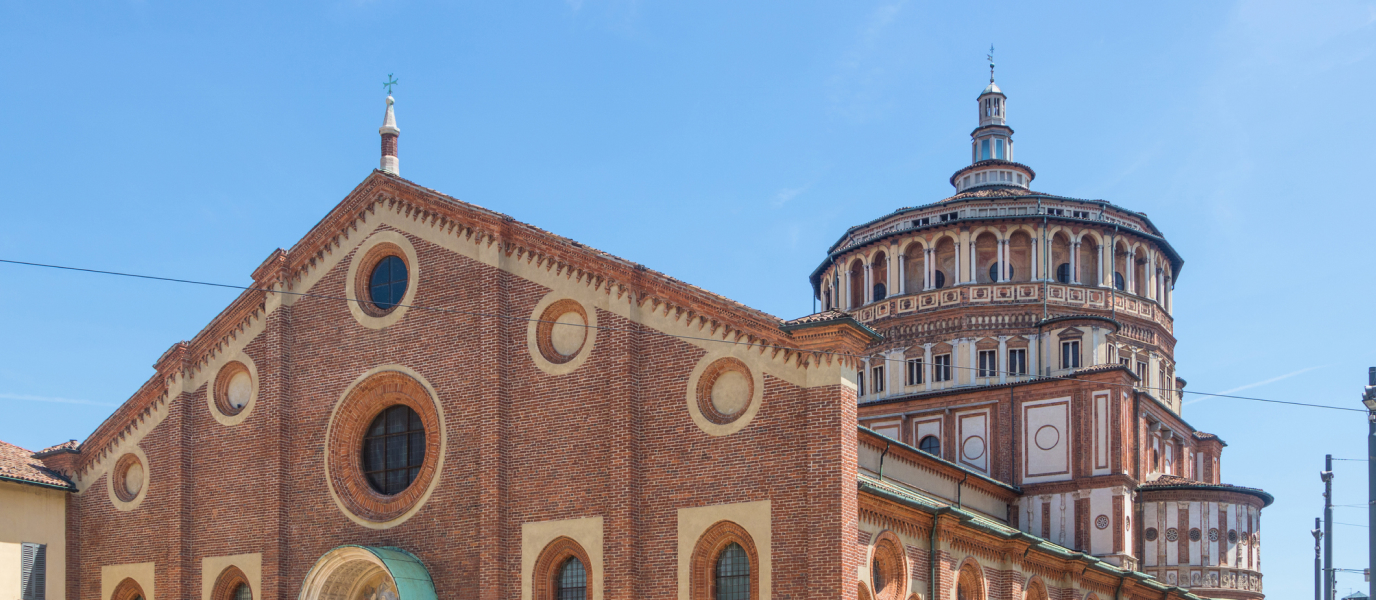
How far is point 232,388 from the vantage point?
28.6 metres

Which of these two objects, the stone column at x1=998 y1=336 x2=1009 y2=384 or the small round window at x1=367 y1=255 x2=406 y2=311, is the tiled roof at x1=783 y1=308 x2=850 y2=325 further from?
the stone column at x1=998 y1=336 x2=1009 y2=384

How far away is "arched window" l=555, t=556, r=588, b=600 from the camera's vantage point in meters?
23.5

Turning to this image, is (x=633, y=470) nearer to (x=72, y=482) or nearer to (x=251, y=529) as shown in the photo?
(x=251, y=529)

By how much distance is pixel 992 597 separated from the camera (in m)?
27.5

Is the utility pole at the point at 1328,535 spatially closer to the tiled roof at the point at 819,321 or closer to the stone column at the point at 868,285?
the tiled roof at the point at 819,321

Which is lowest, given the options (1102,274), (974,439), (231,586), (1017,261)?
(231,586)

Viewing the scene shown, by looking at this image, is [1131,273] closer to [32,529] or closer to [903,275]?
[903,275]

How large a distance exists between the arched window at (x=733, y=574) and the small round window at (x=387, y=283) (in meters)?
8.33

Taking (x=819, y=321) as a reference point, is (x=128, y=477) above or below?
below

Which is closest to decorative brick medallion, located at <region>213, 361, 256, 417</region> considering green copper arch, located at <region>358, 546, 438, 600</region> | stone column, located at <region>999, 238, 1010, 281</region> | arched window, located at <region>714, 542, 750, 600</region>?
green copper arch, located at <region>358, 546, 438, 600</region>

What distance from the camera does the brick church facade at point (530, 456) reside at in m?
22.0

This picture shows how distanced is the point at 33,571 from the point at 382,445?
8069 mm

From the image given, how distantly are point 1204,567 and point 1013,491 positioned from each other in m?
5.80

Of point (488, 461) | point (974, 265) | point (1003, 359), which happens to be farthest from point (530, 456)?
point (974, 265)
